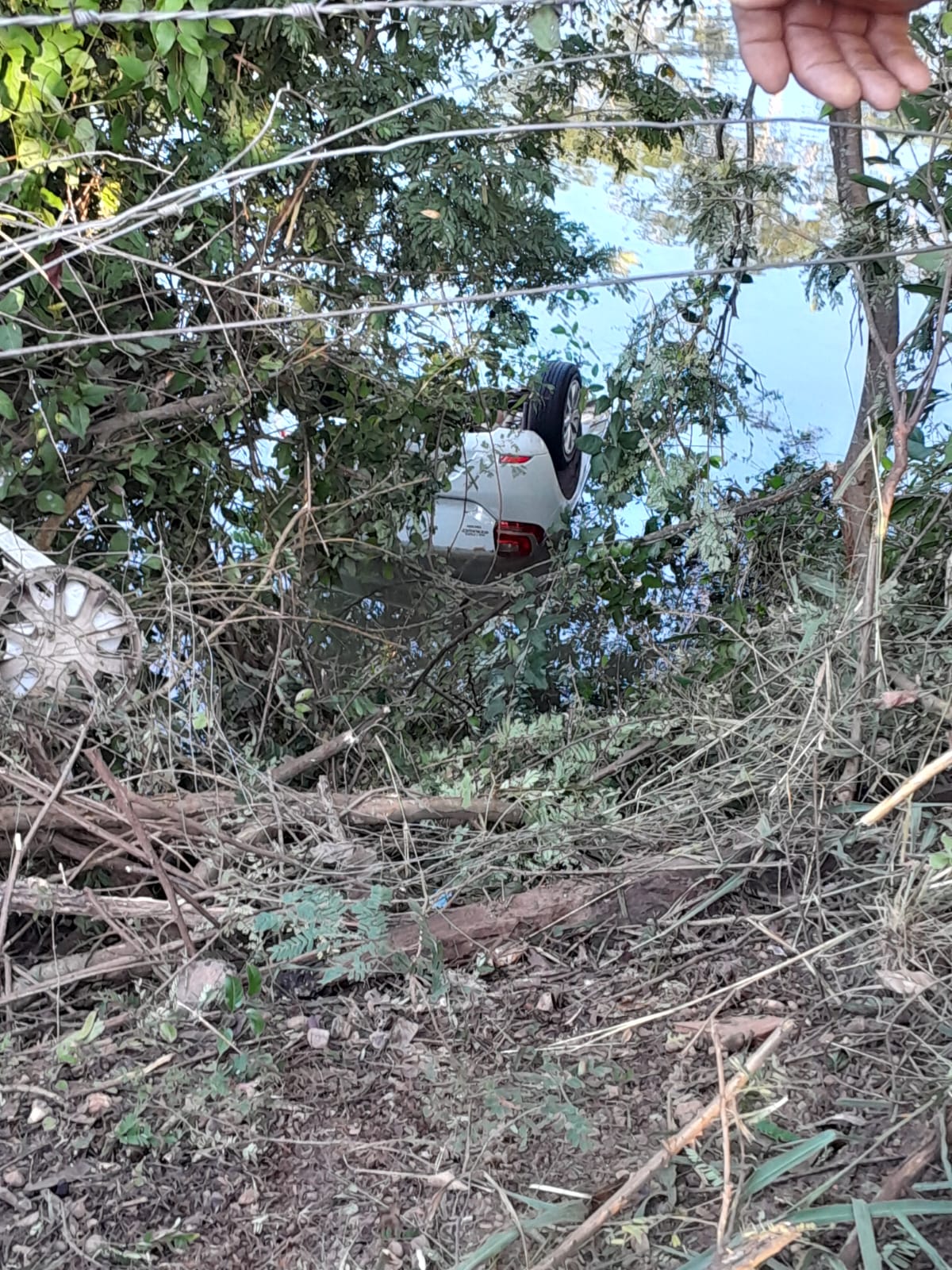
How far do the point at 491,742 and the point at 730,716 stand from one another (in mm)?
786

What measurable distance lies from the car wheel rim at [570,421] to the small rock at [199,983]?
12.1ft

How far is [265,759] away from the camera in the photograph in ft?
10.4

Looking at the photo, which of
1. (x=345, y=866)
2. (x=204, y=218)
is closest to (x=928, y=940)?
(x=345, y=866)

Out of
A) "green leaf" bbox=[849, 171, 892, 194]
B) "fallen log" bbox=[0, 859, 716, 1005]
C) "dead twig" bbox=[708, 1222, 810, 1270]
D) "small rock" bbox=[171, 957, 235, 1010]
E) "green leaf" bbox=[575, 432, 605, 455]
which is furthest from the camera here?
"green leaf" bbox=[575, 432, 605, 455]

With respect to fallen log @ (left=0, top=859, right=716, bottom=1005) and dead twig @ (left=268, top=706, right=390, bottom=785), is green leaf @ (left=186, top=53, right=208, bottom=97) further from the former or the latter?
fallen log @ (left=0, top=859, right=716, bottom=1005)

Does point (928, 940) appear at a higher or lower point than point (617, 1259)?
higher

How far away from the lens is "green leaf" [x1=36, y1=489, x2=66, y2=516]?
2.85 m

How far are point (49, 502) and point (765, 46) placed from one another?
226cm

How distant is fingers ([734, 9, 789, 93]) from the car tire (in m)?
2.60

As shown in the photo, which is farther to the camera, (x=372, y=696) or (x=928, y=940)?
(x=372, y=696)

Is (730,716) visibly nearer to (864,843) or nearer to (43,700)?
(864,843)

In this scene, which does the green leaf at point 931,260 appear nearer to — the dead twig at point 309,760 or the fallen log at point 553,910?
the fallen log at point 553,910

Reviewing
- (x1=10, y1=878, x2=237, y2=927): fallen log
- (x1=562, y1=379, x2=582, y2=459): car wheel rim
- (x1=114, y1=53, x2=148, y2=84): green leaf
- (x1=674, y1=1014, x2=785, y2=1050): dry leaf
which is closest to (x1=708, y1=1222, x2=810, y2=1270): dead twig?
(x1=674, y1=1014, x2=785, y2=1050): dry leaf

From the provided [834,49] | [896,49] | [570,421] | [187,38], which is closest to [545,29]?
[834,49]
